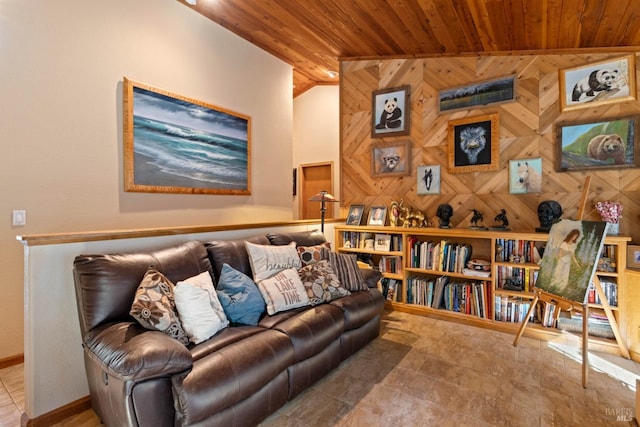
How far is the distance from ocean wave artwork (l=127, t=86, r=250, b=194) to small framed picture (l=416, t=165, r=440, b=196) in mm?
2351

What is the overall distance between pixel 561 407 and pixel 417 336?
1.19m

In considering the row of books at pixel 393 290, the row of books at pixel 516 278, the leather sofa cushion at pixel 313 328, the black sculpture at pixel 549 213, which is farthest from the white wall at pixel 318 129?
the leather sofa cushion at pixel 313 328

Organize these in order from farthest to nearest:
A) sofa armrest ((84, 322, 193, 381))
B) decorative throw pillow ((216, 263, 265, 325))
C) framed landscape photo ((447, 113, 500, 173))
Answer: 1. framed landscape photo ((447, 113, 500, 173))
2. decorative throw pillow ((216, 263, 265, 325))
3. sofa armrest ((84, 322, 193, 381))

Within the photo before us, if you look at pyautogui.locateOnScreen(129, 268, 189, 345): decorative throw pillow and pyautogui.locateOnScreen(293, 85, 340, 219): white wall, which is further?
pyautogui.locateOnScreen(293, 85, 340, 219): white wall

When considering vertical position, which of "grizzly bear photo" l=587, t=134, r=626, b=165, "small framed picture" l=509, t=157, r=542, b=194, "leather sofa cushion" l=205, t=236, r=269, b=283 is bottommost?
"leather sofa cushion" l=205, t=236, r=269, b=283

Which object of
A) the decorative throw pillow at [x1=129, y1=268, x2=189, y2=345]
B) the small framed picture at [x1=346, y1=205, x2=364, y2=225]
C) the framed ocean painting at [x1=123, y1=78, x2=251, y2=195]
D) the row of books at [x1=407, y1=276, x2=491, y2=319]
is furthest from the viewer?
the small framed picture at [x1=346, y1=205, x2=364, y2=225]

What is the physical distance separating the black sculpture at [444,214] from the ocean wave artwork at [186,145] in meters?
2.59

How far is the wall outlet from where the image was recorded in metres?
2.41

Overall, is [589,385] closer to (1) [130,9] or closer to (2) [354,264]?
(2) [354,264]

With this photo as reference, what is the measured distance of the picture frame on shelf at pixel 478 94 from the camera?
3357 millimetres

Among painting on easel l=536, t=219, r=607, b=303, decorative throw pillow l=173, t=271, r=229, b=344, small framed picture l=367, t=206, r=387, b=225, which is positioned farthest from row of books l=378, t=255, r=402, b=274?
decorative throw pillow l=173, t=271, r=229, b=344

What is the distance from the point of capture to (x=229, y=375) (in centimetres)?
149

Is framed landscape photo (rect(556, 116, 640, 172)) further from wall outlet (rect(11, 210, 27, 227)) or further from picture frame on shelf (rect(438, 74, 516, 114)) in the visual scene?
wall outlet (rect(11, 210, 27, 227))

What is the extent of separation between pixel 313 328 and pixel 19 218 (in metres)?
2.55
